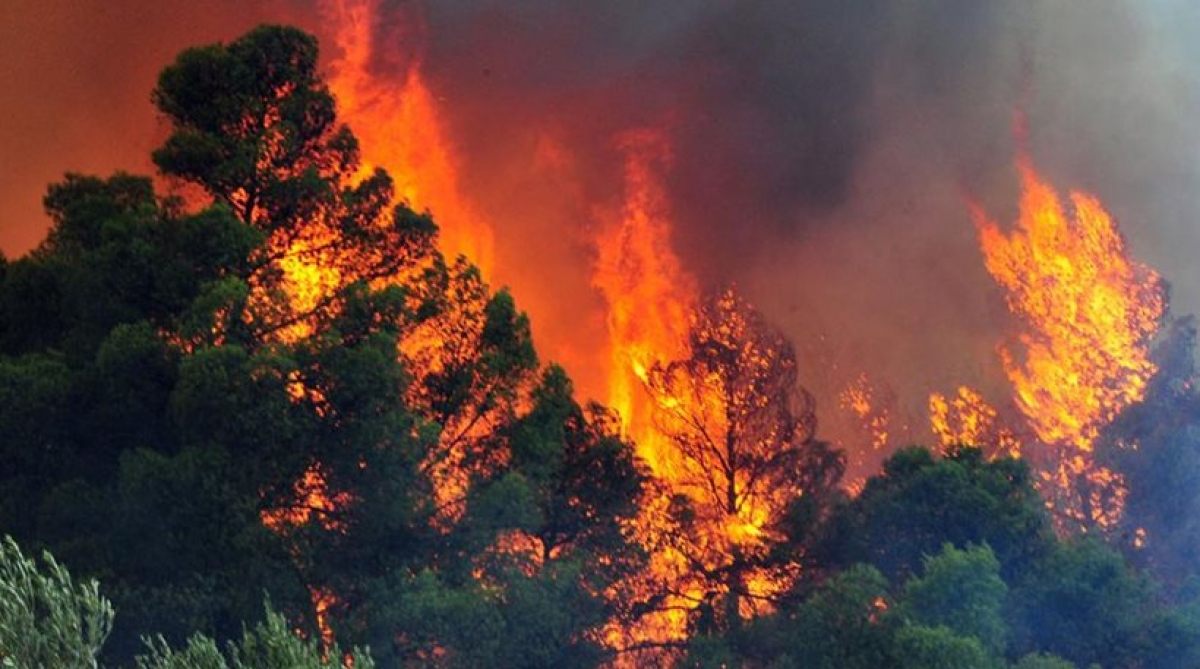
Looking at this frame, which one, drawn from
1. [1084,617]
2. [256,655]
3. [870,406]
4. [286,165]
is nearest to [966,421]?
[870,406]

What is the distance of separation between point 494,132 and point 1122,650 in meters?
14.7

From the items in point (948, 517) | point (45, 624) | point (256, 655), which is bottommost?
point (45, 624)

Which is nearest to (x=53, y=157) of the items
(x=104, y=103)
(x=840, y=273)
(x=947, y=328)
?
(x=104, y=103)

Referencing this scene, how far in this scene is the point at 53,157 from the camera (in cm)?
2778

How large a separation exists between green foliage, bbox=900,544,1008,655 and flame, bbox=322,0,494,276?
1123cm

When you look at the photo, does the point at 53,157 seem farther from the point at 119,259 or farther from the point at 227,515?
the point at 227,515

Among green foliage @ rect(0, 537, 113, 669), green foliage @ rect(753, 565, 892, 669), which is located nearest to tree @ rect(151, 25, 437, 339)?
green foliage @ rect(753, 565, 892, 669)

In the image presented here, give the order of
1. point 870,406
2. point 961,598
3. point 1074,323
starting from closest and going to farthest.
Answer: point 961,598
point 1074,323
point 870,406

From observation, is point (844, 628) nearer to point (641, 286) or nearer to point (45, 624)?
point (641, 286)

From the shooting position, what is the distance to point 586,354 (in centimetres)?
2802

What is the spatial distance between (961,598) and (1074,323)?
8.30 m

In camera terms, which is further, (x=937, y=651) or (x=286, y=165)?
(x=286, y=165)

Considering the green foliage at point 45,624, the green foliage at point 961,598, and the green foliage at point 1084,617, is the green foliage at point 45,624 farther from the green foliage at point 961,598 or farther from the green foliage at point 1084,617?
the green foliage at point 1084,617

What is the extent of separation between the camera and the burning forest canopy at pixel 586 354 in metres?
18.6
